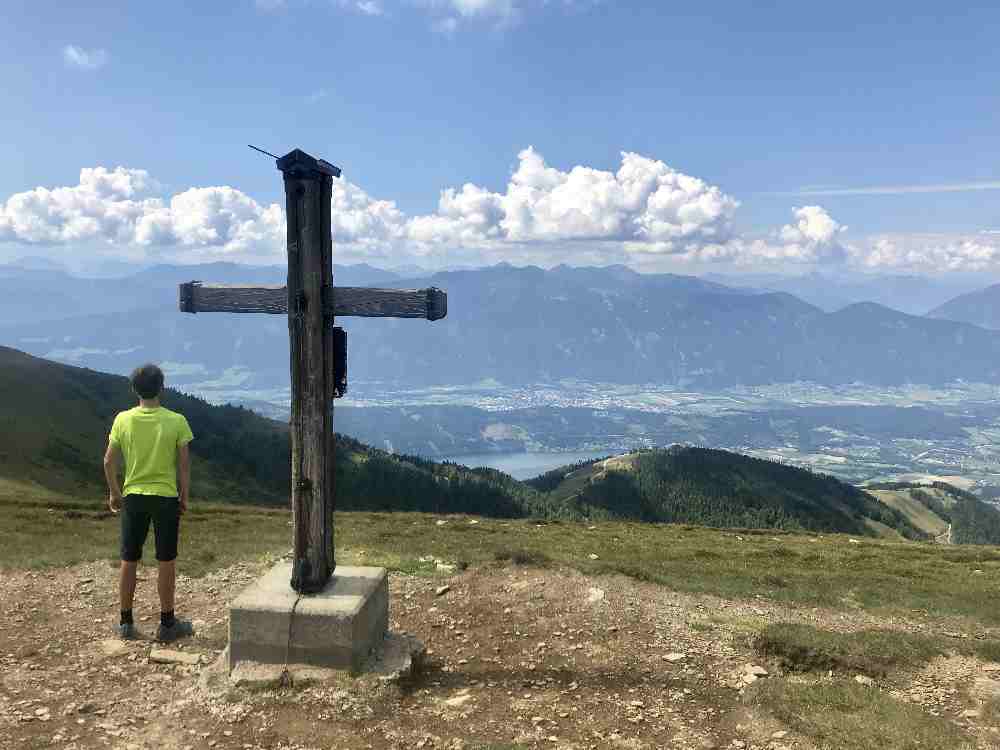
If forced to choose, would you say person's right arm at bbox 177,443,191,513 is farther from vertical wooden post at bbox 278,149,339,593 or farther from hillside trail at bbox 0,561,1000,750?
hillside trail at bbox 0,561,1000,750

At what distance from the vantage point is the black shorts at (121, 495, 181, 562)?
31.6 ft

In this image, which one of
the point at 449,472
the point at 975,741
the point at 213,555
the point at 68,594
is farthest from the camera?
the point at 449,472

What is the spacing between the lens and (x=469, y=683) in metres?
9.42

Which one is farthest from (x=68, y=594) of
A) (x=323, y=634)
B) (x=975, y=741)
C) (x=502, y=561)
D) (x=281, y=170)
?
(x=975, y=741)

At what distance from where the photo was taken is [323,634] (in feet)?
29.5

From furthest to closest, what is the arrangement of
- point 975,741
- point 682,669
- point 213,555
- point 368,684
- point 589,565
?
1. point 213,555
2. point 589,565
3. point 682,669
4. point 368,684
5. point 975,741

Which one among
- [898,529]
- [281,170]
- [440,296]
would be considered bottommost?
[898,529]

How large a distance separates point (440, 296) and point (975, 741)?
8.35 metres

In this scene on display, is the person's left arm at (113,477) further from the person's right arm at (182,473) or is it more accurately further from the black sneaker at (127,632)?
the black sneaker at (127,632)

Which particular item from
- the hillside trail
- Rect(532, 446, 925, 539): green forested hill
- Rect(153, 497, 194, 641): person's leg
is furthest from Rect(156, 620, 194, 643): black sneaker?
Rect(532, 446, 925, 539): green forested hill

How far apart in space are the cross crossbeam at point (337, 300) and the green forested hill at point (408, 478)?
47376 mm

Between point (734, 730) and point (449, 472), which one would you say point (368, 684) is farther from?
point (449, 472)

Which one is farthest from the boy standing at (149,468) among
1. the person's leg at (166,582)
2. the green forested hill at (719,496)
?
the green forested hill at (719,496)

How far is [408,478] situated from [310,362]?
128440 millimetres
